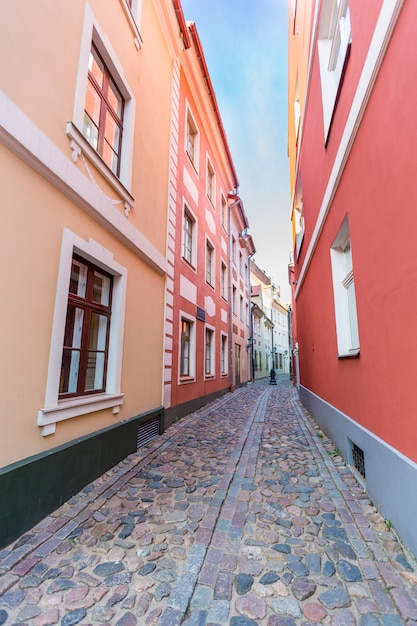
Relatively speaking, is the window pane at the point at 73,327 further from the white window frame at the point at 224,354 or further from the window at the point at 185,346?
the white window frame at the point at 224,354

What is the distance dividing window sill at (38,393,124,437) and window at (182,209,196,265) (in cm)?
478

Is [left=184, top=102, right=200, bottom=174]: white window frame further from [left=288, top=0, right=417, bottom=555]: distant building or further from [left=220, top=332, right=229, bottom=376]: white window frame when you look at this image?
[left=220, top=332, right=229, bottom=376]: white window frame

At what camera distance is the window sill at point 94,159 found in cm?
348

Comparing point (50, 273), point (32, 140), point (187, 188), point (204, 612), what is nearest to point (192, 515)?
point (204, 612)

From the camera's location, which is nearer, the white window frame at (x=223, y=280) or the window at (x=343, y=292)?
the window at (x=343, y=292)

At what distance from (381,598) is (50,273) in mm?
3547

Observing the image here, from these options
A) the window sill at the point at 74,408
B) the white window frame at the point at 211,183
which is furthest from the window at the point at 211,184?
the window sill at the point at 74,408

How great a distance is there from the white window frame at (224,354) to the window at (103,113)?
7.99 metres

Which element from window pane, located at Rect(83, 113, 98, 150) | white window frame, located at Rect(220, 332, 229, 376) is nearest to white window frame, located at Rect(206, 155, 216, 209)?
white window frame, located at Rect(220, 332, 229, 376)

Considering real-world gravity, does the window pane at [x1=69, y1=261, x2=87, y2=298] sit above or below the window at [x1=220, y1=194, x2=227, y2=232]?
below

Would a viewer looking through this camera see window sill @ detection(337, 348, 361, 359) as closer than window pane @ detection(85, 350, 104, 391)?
Yes

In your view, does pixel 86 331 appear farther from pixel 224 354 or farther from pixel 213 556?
pixel 224 354

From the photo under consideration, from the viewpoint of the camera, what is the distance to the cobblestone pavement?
1753mm

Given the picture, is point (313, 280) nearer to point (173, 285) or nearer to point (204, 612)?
point (173, 285)
